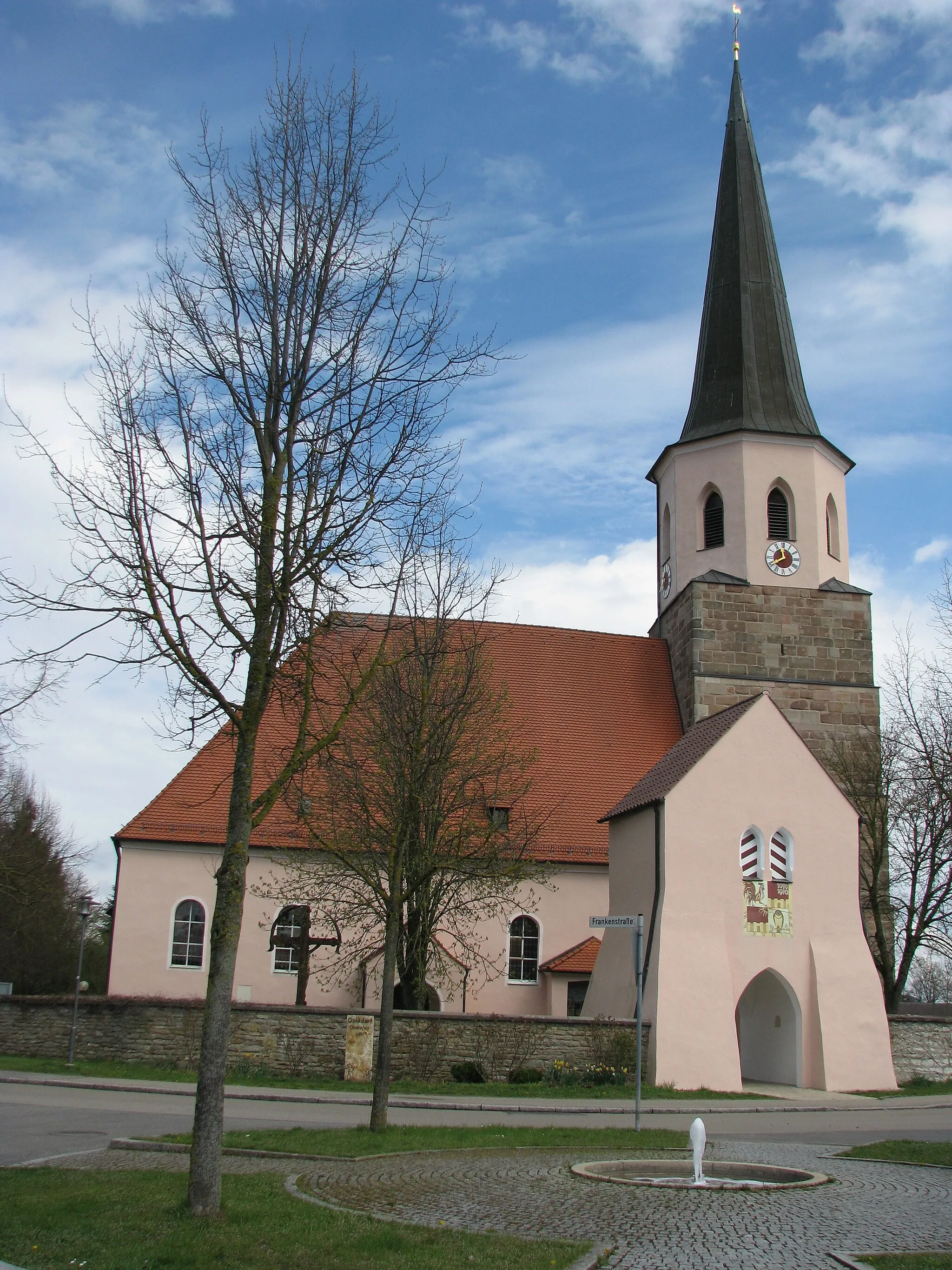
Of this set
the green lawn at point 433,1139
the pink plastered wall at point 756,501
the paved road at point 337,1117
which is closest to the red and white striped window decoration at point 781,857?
the paved road at point 337,1117

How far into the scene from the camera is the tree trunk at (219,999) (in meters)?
7.20

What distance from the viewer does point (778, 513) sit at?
30.2 meters

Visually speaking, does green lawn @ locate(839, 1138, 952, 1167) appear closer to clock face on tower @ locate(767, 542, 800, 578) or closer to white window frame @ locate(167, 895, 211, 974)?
white window frame @ locate(167, 895, 211, 974)

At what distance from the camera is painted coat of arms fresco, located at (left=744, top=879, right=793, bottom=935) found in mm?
20625

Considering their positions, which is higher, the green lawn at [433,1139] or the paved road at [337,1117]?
the green lawn at [433,1139]

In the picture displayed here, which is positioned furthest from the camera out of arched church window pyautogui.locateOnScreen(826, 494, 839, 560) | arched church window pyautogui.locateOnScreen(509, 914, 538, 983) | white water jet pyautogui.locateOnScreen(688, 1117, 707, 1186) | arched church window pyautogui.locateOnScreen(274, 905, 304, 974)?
arched church window pyautogui.locateOnScreen(826, 494, 839, 560)

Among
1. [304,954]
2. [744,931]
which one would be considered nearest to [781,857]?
[744,931]

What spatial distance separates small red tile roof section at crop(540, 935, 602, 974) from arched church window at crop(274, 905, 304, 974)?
534 centimetres

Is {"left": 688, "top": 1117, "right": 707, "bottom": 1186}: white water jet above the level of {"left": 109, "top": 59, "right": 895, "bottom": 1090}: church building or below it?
below

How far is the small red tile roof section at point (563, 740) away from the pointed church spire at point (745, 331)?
6.34m

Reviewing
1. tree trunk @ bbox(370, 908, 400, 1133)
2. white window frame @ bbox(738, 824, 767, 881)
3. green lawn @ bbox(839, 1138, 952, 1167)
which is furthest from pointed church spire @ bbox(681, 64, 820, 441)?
green lawn @ bbox(839, 1138, 952, 1167)

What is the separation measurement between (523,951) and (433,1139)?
48.8 ft

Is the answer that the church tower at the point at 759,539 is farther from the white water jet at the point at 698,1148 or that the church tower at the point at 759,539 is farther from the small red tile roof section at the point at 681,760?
the white water jet at the point at 698,1148

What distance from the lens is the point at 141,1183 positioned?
330 inches
